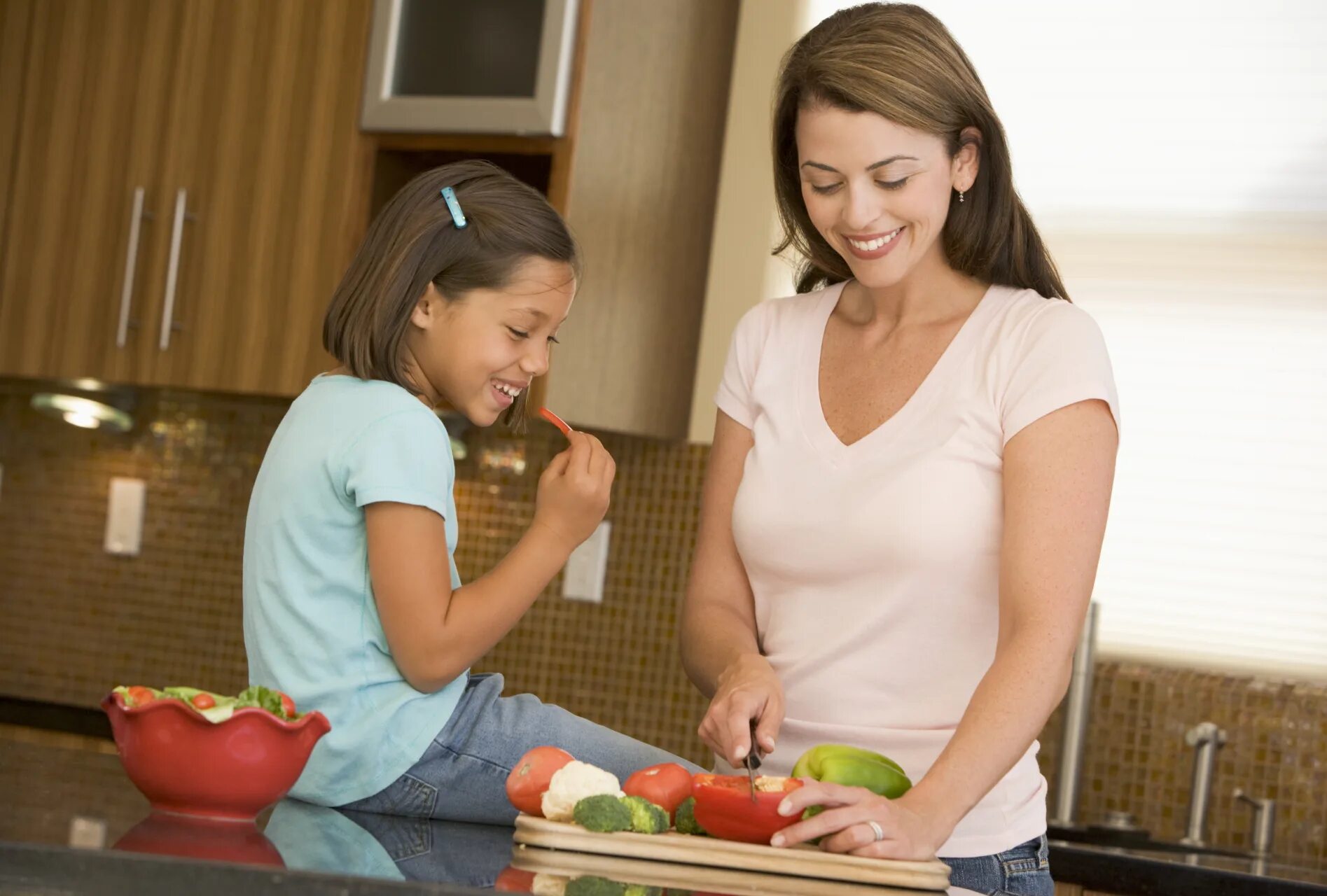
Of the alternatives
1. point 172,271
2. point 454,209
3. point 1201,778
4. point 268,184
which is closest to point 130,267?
point 172,271

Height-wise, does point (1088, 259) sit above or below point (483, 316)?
above

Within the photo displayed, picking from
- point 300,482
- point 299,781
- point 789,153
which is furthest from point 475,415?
point 789,153

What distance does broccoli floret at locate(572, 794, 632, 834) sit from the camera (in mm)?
1098

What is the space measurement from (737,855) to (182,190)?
7.02 feet

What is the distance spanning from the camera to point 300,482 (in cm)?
127

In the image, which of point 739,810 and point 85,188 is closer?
point 739,810

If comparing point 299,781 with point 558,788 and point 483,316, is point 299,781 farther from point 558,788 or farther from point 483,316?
point 483,316

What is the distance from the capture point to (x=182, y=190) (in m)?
2.84

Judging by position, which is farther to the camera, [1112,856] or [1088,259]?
[1088,259]

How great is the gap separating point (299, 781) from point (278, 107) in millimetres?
1806

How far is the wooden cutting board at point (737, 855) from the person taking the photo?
109 centimetres

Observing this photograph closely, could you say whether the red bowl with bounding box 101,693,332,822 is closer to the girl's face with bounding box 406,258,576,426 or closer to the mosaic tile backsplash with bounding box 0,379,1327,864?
the girl's face with bounding box 406,258,576,426

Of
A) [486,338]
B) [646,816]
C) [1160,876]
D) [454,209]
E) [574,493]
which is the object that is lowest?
[1160,876]

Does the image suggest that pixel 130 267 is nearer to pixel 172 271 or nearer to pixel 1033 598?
pixel 172 271
